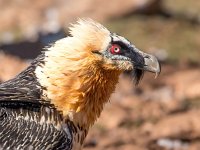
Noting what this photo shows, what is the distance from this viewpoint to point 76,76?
905 cm

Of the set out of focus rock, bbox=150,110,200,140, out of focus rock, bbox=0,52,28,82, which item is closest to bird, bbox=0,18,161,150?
out of focus rock, bbox=150,110,200,140

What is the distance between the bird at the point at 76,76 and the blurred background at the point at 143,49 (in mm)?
3424

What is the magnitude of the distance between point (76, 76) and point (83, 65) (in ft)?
0.47

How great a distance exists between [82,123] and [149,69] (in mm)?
936

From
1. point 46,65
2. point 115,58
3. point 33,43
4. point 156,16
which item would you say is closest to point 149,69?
point 115,58

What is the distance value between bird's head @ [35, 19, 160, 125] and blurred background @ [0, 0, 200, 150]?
136 inches

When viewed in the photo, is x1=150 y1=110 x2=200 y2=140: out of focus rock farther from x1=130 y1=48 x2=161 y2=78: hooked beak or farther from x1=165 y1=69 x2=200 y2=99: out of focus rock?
x1=130 y1=48 x2=161 y2=78: hooked beak

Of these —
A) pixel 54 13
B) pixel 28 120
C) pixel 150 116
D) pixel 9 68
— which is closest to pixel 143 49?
pixel 54 13

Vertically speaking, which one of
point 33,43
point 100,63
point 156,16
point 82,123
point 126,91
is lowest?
point 82,123

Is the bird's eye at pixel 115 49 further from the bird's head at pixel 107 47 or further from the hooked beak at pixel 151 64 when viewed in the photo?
the hooked beak at pixel 151 64

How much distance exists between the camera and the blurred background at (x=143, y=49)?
13.4 meters

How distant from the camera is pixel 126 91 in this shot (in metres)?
17.1

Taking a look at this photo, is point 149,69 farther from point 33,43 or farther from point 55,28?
point 55,28

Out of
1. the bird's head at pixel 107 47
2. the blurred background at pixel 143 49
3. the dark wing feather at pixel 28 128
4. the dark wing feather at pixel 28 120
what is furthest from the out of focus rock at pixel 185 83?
the dark wing feather at pixel 28 128
